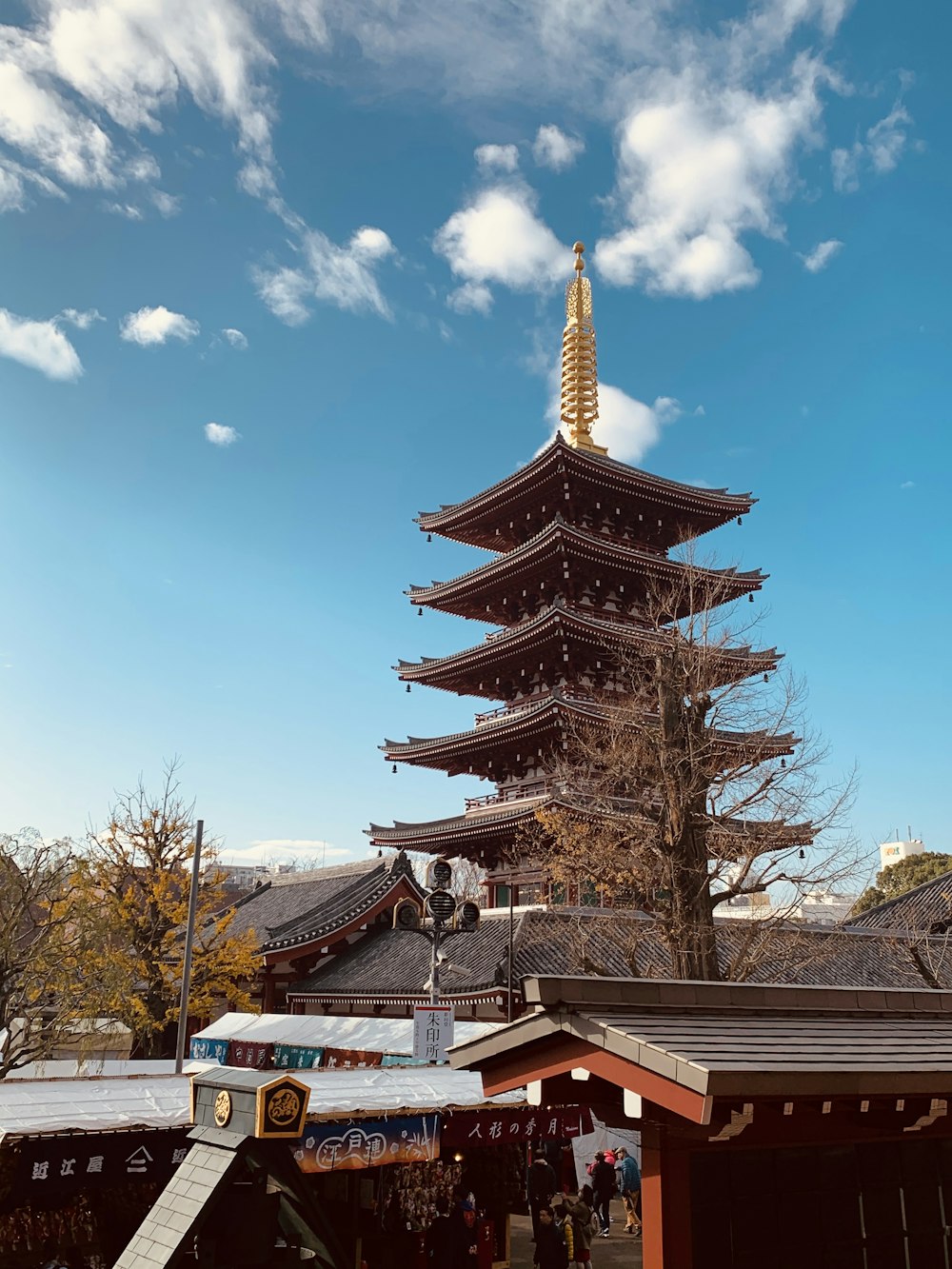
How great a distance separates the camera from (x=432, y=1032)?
1520 centimetres

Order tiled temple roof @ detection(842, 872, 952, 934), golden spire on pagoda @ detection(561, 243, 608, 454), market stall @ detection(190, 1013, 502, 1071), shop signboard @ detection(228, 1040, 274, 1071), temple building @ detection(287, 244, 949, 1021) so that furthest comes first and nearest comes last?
golden spire on pagoda @ detection(561, 243, 608, 454) < tiled temple roof @ detection(842, 872, 952, 934) < temple building @ detection(287, 244, 949, 1021) < shop signboard @ detection(228, 1040, 274, 1071) < market stall @ detection(190, 1013, 502, 1071)

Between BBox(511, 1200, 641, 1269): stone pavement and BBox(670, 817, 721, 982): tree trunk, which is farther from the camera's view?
BBox(670, 817, 721, 982): tree trunk

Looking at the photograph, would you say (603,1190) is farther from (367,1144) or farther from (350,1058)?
(367,1144)

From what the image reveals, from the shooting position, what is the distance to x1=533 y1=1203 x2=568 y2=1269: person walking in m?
11.8

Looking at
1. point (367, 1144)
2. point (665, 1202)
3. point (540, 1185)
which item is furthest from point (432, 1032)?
point (665, 1202)

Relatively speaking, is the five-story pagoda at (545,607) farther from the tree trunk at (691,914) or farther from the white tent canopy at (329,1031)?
the tree trunk at (691,914)

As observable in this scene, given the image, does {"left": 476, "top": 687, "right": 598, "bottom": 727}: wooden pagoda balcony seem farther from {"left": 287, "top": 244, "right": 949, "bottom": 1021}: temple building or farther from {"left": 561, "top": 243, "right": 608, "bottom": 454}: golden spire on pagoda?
{"left": 561, "top": 243, "right": 608, "bottom": 454}: golden spire on pagoda

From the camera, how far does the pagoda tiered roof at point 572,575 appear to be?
30562mm

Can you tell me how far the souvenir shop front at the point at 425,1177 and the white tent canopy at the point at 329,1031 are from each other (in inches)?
200

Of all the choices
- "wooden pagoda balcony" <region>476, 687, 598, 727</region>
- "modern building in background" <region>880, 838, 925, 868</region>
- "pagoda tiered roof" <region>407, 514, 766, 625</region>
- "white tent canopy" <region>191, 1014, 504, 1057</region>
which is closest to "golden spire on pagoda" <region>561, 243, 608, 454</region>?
"pagoda tiered roof" <region>407, 514, 766, 625</region>

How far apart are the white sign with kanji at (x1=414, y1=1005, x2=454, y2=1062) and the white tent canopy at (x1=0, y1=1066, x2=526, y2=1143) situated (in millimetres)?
2779

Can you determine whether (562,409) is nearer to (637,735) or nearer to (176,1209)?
(637,735)

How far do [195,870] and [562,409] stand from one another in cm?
2221

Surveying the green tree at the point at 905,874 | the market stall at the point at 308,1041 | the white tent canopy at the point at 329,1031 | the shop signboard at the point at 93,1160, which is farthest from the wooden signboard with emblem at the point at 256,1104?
the green tree at the point at 905,874
